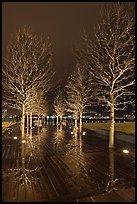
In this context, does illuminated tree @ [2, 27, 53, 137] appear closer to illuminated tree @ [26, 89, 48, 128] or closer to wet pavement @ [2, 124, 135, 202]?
illuminated tree @ [26, 89, 48, 128]

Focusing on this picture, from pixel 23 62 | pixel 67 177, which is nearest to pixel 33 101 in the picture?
pixel 23 62

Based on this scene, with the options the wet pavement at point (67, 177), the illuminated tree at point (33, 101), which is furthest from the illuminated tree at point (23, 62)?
the wet pavement at point (67, 177)

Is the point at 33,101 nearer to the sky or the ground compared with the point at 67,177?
nearer to the sky

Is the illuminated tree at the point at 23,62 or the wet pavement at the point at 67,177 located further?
the illuminated tree at the point at 23,62

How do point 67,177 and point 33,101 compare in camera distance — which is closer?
point 67,177

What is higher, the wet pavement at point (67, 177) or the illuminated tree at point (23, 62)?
the illuminated tree at point (23, 62)

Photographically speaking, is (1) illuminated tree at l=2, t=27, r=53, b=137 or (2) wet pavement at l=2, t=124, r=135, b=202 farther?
(1) illuminated tree at l=2, t=27, r=53, b=137

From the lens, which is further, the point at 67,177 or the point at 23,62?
the point at 23,62

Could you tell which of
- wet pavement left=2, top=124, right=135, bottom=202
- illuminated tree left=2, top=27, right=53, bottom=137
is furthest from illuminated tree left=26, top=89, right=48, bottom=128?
wet pavement left=2, top=124, right=135, bottom=202

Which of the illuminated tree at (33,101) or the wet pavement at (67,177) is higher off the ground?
the illuminated tree at (33,101)

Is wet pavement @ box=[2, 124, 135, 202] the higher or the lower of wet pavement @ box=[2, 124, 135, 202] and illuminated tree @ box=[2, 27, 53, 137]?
the lower

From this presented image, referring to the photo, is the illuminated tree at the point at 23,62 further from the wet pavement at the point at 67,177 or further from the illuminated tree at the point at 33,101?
the wet pavement at the point at 67,177

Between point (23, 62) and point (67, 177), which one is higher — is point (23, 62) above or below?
above

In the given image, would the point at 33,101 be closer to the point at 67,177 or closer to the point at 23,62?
the point at 23,62
